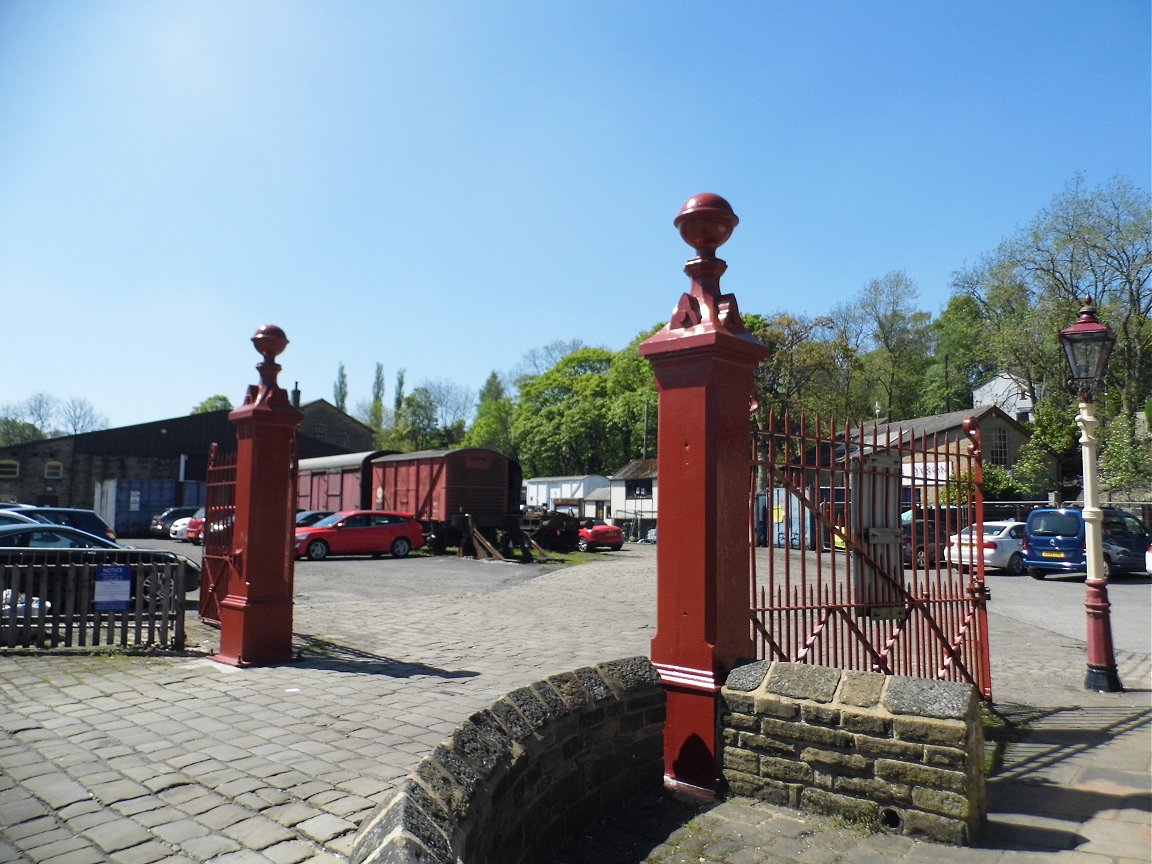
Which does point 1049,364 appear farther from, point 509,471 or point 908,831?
point 908,831

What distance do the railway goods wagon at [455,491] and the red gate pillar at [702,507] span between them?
824 inches

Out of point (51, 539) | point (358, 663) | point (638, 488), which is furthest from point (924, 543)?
point (638, 488)

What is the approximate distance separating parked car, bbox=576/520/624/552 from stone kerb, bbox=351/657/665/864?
25.1m

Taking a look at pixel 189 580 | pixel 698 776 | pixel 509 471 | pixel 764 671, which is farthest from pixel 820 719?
pixel 509 471

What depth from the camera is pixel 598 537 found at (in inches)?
1185

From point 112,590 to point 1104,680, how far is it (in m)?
9.88

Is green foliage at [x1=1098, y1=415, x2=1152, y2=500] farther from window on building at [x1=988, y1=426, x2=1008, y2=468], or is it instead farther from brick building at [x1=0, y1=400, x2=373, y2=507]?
brick building at [x1=0, y1=400, x2=373, y2=507]

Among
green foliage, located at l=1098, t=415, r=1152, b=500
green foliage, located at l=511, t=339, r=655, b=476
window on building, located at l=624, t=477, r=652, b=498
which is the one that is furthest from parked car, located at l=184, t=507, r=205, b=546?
green foliage, located at l=511, t=339, r=655, b=476

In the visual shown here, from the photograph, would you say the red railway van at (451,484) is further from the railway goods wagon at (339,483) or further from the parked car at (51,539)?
the parked car at (51,539)

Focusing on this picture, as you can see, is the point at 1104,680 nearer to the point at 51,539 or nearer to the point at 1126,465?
the point at 51,539

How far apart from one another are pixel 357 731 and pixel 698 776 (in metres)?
2.48

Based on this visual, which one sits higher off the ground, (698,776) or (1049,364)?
(1049,364)

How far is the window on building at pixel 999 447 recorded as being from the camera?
4694 cm

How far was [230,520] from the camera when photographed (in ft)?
30.2
